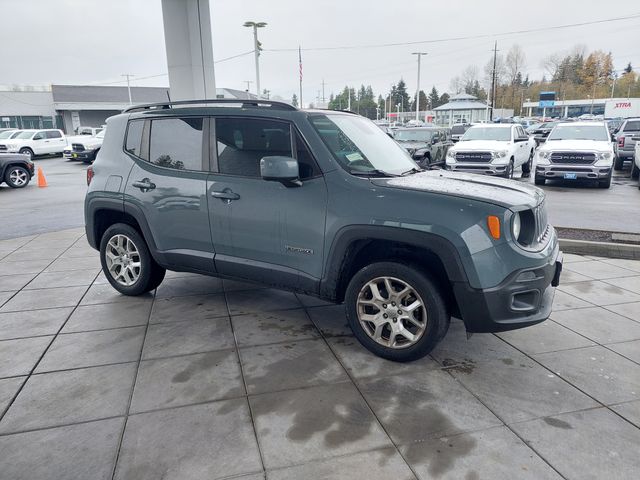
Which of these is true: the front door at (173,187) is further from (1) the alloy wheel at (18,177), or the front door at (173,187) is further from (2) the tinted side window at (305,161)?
(1) the alloy wheel at (18,177)

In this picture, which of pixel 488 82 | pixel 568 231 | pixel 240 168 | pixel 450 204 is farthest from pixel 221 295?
pixel 488 82

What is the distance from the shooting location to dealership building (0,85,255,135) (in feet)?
169

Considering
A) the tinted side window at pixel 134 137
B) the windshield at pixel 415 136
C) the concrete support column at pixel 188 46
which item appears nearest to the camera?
the tinted side window at pixel 134 137

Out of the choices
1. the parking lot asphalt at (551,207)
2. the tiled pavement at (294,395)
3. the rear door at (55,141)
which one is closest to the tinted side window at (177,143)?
the tiled pavement at (294,395)

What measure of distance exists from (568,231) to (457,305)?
200 inches

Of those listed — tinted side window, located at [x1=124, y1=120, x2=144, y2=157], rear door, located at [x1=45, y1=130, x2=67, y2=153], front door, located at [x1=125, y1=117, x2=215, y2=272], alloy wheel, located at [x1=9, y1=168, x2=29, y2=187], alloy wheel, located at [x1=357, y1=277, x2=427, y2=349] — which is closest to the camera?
alloy wheel, located at [x1=357, y1=277, x2=427, y2=349]

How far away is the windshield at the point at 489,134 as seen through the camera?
1476 centimetres

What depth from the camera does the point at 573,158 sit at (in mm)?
12867

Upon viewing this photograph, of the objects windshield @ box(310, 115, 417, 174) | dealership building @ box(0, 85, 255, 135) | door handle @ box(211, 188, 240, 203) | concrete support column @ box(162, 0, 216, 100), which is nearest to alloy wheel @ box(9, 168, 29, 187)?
concrete support column @ box(162, 0, 216, 100)

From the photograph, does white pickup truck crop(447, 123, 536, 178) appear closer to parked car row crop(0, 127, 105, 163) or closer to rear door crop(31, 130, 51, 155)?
parked car row crop(0, 127, 105, 163)

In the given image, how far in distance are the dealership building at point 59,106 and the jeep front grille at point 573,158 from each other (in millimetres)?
42645

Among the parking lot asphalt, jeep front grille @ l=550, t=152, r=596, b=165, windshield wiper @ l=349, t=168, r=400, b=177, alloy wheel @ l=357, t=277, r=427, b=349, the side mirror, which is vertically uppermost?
the side mirror

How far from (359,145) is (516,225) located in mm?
1479

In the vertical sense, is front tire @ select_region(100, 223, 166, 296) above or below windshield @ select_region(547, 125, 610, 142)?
below
